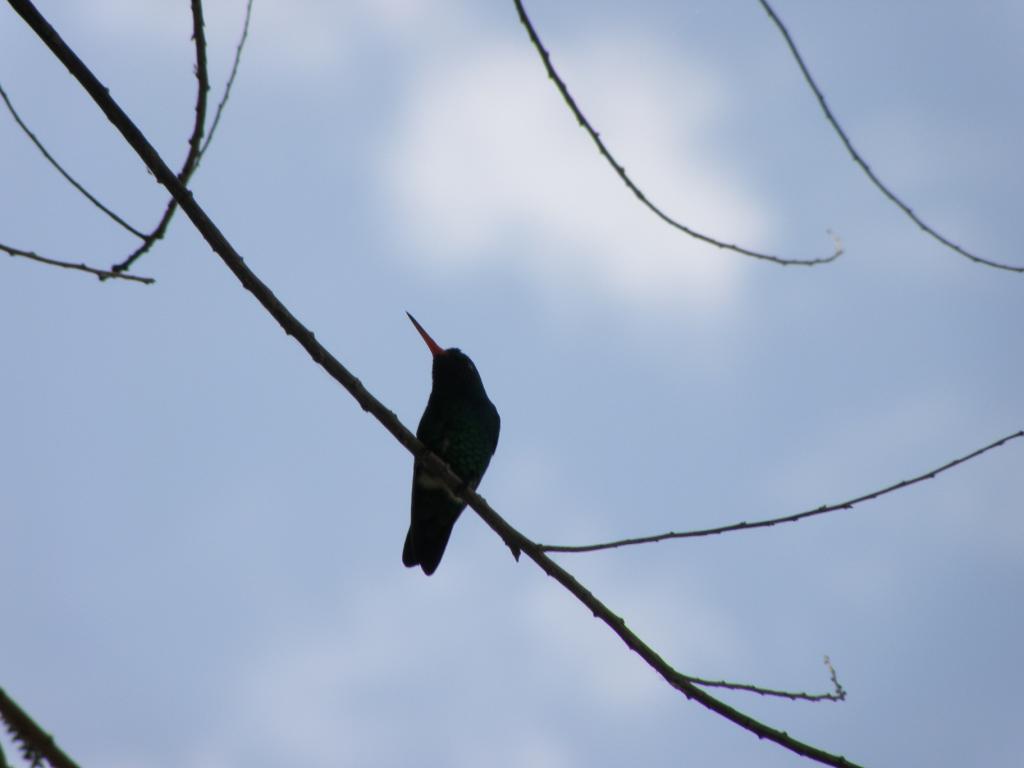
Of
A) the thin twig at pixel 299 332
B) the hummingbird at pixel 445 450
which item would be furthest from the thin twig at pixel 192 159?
the hummingbird at pixel 445 450

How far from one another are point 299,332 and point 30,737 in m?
1.65

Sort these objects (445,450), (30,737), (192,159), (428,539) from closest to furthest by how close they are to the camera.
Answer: (30,737), (192,159), (445,450), (428,539)

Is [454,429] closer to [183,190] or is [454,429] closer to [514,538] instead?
[514,538]

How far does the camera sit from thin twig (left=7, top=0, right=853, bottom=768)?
99.2 inches

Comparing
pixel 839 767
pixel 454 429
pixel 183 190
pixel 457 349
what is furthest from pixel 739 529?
pixel 457 349

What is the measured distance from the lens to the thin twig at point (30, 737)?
1.19 metres

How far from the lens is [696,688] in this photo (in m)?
2.66

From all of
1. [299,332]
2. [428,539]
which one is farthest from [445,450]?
[299,332]

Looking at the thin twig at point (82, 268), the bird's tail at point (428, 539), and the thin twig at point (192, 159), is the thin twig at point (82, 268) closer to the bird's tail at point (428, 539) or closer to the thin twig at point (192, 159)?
the thin twig at point (192, 159)

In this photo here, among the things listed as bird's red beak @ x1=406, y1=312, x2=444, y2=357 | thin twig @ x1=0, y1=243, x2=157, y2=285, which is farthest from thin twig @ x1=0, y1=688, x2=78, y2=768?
bird's red beak @ x1=406, y1=312, x2=444, y2=357

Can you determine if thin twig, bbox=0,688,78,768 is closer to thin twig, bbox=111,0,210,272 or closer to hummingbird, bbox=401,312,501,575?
thin twig, bbox=111,0,210,272

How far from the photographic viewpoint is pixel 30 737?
48.3 inches

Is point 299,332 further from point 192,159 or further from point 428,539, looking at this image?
point 428,539

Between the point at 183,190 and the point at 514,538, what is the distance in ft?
4.66
